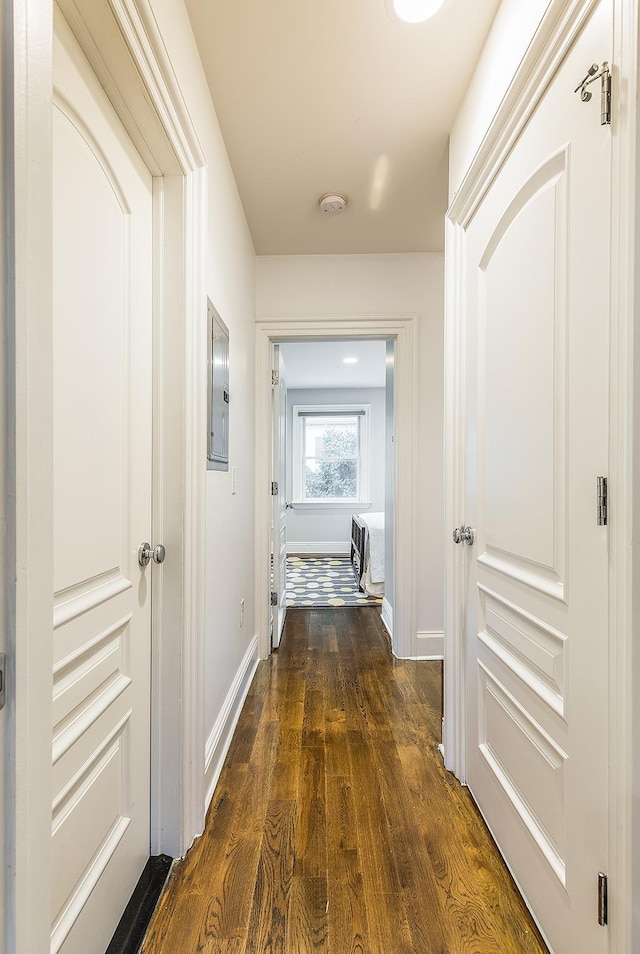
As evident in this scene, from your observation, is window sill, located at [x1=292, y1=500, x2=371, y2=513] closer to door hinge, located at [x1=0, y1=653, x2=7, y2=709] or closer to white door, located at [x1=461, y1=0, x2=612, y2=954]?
white door, located at [x1=461, y1=0, x2=612, y2=954]

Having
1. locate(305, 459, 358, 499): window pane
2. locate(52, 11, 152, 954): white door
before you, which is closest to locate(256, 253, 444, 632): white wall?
locate(52, 11, 152, 954): white door

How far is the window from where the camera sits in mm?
7008

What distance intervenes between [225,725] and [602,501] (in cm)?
166

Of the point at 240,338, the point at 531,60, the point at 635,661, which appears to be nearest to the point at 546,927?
the point at 635,661

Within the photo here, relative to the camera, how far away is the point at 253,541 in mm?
2863

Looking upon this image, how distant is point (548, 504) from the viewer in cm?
112

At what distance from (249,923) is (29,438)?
1297 millimetres

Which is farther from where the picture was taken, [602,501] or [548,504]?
[548,504]

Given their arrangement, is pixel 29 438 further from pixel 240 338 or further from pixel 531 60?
pixel 240 338

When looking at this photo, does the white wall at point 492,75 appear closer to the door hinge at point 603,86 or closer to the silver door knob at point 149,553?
the door hinge at point 603,86

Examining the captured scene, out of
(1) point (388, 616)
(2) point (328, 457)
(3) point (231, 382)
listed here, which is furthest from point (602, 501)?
(2) point (328, 457)

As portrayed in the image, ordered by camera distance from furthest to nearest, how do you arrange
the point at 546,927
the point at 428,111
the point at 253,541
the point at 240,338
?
the point at 253,541 → the point at 240,338 → the point at 428,111 → the point at 546,927

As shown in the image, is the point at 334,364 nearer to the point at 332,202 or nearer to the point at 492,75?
the point at 332,202

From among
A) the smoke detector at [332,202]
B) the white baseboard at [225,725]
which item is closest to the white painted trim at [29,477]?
the white baseboard at [225,725]
